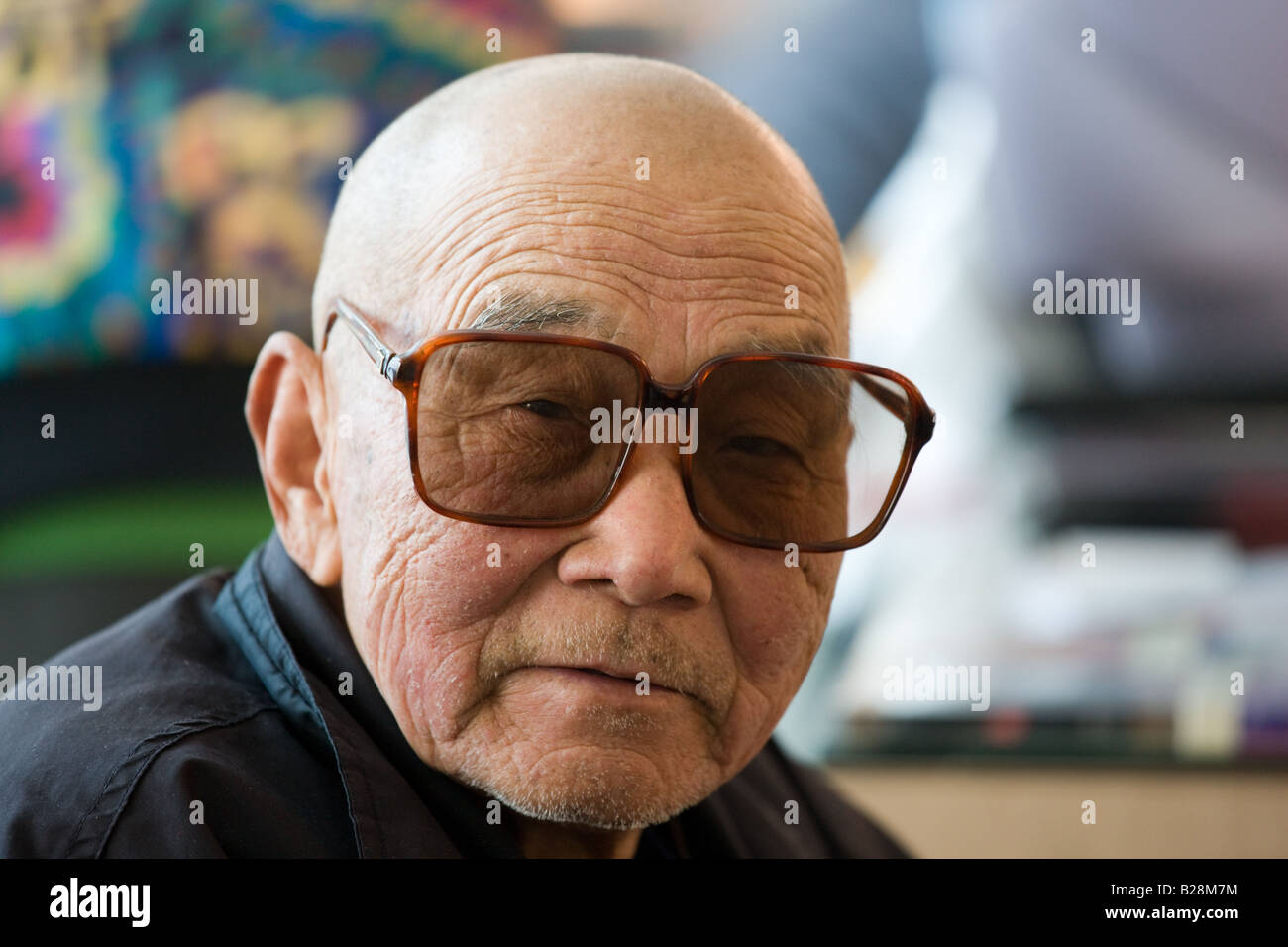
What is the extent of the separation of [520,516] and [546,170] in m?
0.33

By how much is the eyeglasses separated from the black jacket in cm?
24

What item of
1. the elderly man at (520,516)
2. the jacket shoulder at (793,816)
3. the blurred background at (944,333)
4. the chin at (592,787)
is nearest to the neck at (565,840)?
the elderly man at (520,516)

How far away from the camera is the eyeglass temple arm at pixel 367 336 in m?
1.01

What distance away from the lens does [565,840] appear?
3.78 feet

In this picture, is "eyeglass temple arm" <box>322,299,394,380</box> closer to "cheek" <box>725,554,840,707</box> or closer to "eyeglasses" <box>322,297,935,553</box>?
"eyeglasses" <box>322,297,935,553</box>

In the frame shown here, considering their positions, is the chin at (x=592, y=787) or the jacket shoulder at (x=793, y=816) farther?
the jacket shoulder at (x=793, y=816)

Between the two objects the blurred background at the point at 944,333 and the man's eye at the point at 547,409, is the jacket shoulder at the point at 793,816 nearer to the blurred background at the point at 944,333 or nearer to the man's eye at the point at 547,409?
the man's eye at the point at 547,409

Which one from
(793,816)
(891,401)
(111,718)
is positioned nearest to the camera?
(111,718)

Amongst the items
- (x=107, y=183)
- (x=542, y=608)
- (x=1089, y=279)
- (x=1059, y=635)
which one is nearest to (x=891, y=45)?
(x=1089, y=279)

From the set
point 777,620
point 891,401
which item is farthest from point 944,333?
point 777,620

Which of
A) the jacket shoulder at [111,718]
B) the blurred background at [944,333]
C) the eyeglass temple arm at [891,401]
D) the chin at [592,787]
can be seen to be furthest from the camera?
the blurred background at [944,333]

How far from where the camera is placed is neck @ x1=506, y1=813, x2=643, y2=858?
3.70 ft

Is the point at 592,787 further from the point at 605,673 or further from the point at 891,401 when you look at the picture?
the point at 891,401

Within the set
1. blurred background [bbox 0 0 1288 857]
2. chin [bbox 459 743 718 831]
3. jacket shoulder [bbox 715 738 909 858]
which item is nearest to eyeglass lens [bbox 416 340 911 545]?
chin [bbox 459 743 718 831]
